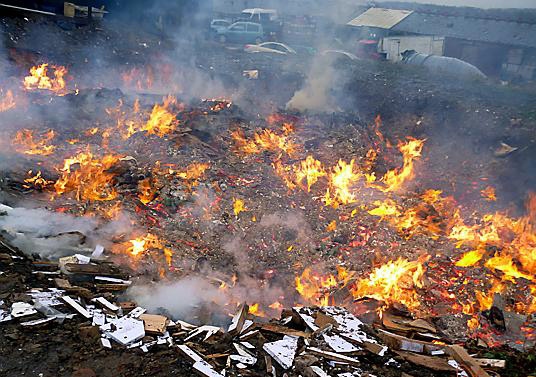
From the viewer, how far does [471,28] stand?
25.7 meters

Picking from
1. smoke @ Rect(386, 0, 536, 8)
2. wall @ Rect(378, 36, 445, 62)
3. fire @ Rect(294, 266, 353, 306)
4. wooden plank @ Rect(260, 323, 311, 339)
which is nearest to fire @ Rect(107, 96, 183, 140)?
fire @ Rect(294, 266, 353, 306)

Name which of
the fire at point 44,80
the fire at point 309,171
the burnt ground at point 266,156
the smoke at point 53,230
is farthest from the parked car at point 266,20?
the smoke at point 53,230

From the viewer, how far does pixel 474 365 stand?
474 centimetres

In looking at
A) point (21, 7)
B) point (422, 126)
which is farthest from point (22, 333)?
point (21, 7)

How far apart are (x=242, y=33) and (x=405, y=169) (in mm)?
17889

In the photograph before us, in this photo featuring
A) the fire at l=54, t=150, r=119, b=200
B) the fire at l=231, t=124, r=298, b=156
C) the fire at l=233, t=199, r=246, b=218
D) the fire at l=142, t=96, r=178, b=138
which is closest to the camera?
the fire at l=54, t=150, r=119, b=200

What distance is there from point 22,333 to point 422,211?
7.31 m

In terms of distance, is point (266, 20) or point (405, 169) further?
point (266, 20)

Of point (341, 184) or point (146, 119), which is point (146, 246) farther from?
point (146, 119)

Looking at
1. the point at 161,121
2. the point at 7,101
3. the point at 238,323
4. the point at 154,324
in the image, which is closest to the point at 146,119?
the point at 161,121

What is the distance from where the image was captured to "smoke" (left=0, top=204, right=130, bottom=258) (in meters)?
7.06

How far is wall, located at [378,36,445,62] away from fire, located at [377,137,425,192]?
14819 mm

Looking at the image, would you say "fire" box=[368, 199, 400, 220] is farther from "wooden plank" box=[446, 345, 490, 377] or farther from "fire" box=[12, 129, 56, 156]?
"fire" box=[12, 129, 56, 156]

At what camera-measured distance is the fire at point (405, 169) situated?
34.9 feet
